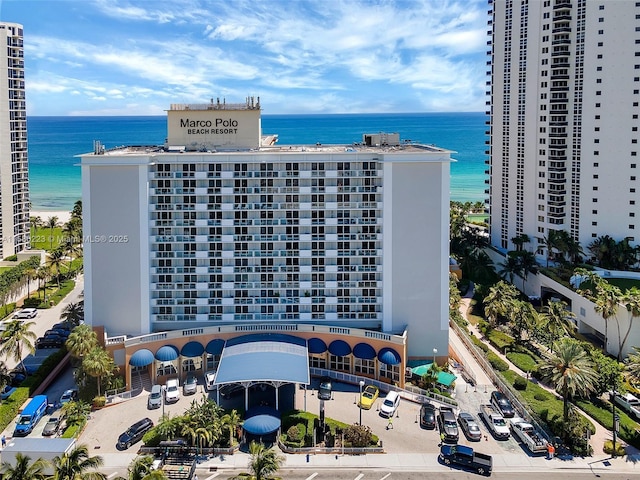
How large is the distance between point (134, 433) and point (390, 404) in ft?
71.6

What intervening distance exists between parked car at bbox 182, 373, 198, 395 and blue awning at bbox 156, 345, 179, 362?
2.63 metres

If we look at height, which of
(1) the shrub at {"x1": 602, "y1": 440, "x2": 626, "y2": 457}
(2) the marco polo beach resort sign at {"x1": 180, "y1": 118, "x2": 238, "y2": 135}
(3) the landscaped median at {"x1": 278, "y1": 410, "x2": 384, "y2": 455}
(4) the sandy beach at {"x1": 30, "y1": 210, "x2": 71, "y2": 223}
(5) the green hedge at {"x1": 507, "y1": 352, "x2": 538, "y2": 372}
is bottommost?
(1) the shrub at {"x1": 602, "y1": 440, "x2": 626, "y2": 457}

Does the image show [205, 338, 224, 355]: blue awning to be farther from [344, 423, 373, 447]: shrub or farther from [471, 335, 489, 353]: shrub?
[471, 335, 489, 353]: shrub

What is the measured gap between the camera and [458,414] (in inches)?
2034

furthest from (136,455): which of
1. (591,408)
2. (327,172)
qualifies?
(591,408)

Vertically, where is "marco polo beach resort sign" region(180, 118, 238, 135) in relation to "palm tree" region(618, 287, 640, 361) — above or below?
above

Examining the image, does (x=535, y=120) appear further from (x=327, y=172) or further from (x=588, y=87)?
(x=327, y=172)

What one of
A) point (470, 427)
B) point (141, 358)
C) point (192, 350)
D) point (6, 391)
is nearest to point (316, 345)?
point (192, 350)

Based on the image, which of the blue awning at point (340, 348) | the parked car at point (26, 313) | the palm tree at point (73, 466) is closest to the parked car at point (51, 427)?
the palm tree at point (73, 466)

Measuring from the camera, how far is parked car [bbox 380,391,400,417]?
5141 centimetres

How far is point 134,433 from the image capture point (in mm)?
46906

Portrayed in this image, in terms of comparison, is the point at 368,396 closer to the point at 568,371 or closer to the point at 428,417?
the point at 428,417

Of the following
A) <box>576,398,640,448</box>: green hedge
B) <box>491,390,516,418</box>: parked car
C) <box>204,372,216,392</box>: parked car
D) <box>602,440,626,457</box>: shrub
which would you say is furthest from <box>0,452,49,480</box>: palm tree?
<box>576,398,640,448</box>: green hedge

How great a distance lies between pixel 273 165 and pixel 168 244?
13.3 metres
